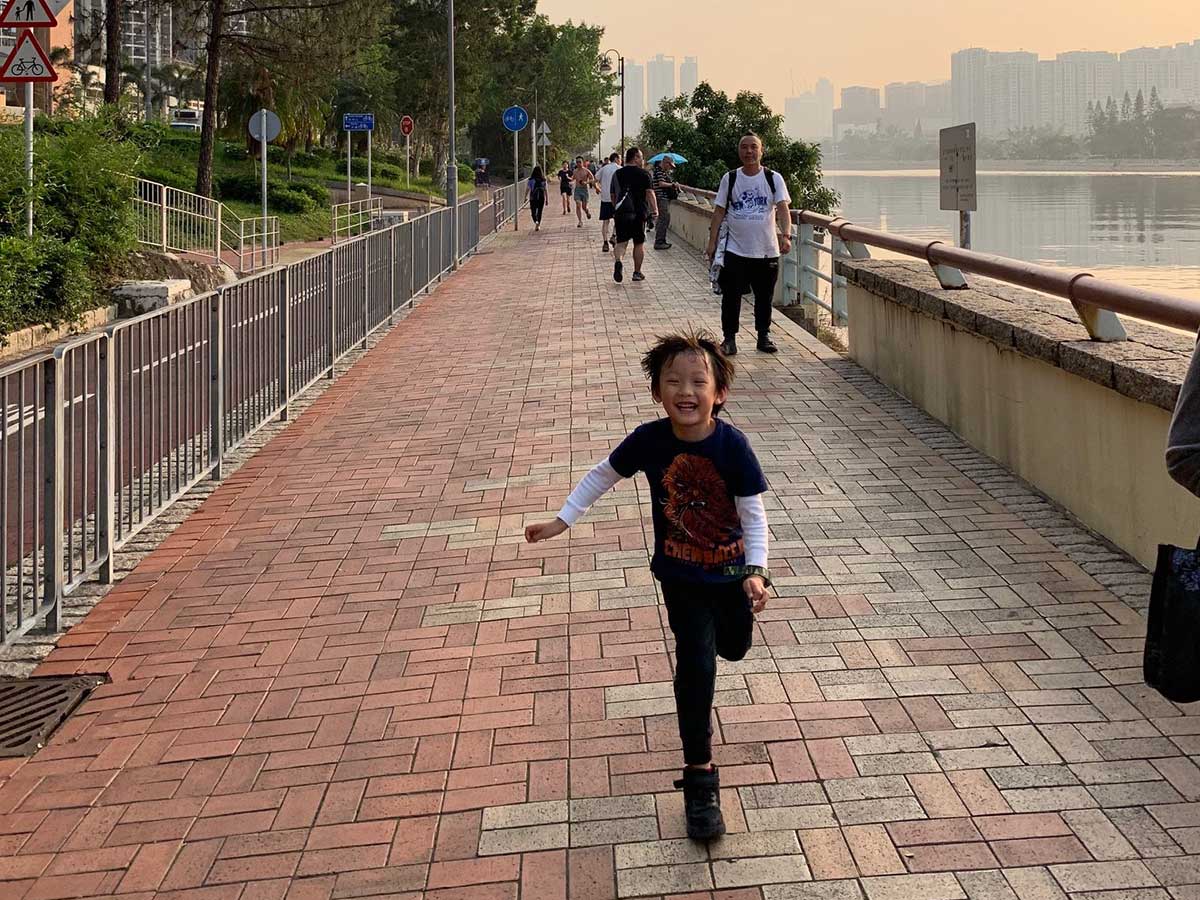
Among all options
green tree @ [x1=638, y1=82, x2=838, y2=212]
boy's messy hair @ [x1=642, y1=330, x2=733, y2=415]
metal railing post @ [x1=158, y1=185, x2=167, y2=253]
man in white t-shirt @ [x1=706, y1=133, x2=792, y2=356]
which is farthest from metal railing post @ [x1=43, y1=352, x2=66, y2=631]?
green tree @ [x1=638, y1=82, x2=838, y2=212]

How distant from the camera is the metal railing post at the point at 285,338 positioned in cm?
1016

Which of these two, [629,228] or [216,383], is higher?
[629,228]

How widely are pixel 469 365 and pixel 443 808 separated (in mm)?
8813

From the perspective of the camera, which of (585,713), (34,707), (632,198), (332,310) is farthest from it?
(632,198)

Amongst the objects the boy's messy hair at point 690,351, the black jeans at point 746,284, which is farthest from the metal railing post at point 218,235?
the boy's messy hair at point 690,351

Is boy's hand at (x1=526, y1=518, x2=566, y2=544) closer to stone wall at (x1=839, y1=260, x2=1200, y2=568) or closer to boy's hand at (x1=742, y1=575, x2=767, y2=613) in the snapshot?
boy's hand at (x1=742, y1=575, x2=767, y2=613)

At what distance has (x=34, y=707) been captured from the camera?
4918mm

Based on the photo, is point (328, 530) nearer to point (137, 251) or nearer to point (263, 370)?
point (263, 370)

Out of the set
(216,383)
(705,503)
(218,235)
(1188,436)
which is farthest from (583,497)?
(218,235)

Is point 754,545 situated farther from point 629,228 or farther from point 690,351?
point 629,228

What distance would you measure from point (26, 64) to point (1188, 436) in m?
15.9

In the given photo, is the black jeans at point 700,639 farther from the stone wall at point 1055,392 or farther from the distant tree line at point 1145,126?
the distant tree line at point 1145,126

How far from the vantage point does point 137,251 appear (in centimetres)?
2148

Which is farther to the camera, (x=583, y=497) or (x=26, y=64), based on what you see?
(x=26, y=64)
